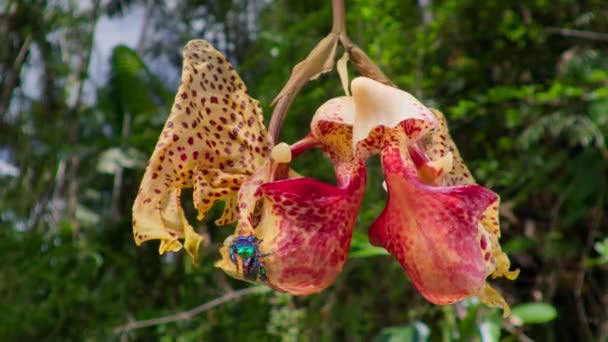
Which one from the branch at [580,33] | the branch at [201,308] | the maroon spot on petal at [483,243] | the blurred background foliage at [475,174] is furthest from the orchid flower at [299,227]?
the branch at [580,33]

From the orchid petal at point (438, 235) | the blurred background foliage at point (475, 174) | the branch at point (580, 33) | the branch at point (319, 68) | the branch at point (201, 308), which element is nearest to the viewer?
the orchid petal at point (438, 235)

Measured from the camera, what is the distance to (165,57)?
8.72 meters

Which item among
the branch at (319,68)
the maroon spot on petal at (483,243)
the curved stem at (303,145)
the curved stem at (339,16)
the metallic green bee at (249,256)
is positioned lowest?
the maroon spot on petal at (483,243)

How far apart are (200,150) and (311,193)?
0.13 m

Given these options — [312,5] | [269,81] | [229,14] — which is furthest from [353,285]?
[229,14]

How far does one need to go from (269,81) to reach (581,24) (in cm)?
105

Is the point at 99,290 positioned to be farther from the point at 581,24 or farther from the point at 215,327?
the point at 581,24

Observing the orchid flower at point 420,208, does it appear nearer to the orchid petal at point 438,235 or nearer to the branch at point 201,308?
the orchid petal at point 438,235

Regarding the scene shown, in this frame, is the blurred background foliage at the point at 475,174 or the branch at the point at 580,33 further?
the branch at the point at 580,33

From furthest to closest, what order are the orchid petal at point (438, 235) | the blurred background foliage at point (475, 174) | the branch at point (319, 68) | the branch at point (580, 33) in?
1. the branch at point (580, 33)
2. the blurred background foliage at point (475, 174)
3. the branch at point (319, 68)
4. the orchid petal at point (438, 235)

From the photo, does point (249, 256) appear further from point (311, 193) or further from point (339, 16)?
point (339, 16)

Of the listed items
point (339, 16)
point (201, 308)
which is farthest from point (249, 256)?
point (201, 308)

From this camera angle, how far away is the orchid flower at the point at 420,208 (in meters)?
0.44

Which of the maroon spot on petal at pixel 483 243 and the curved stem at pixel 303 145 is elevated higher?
the curved stem at pixel 303 145
